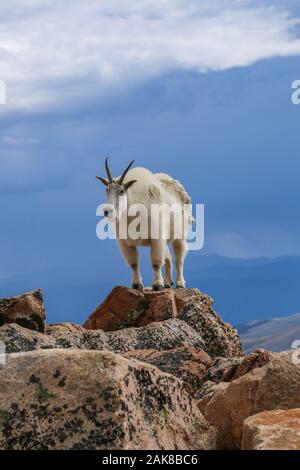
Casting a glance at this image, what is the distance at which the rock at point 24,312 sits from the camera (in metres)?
15.0

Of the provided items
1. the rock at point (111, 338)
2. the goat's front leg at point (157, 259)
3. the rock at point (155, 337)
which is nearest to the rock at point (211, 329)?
the rock at point (111, 338)

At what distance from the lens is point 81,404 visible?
20.9ft

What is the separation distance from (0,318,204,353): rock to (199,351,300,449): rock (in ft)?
14.5

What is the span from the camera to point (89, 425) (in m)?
6.28

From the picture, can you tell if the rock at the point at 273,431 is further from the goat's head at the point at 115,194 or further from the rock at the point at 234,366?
the goat's head at the point at 115,194

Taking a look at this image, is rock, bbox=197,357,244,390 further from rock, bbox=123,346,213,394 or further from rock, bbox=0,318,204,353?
rock, bbox=0,318,204,353

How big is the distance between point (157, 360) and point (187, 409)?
4.75m

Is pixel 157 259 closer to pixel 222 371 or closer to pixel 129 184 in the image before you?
pixel 129 184

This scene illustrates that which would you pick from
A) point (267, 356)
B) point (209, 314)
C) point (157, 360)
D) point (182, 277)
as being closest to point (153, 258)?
point (182, 277)

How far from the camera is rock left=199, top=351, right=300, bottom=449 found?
7.91 metres

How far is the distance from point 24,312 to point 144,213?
635 centimetres

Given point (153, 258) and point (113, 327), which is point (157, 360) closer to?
point (113, 327)

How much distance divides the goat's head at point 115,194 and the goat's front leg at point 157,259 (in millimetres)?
1305

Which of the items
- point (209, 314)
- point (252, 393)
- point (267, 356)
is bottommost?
point (252, 393)
